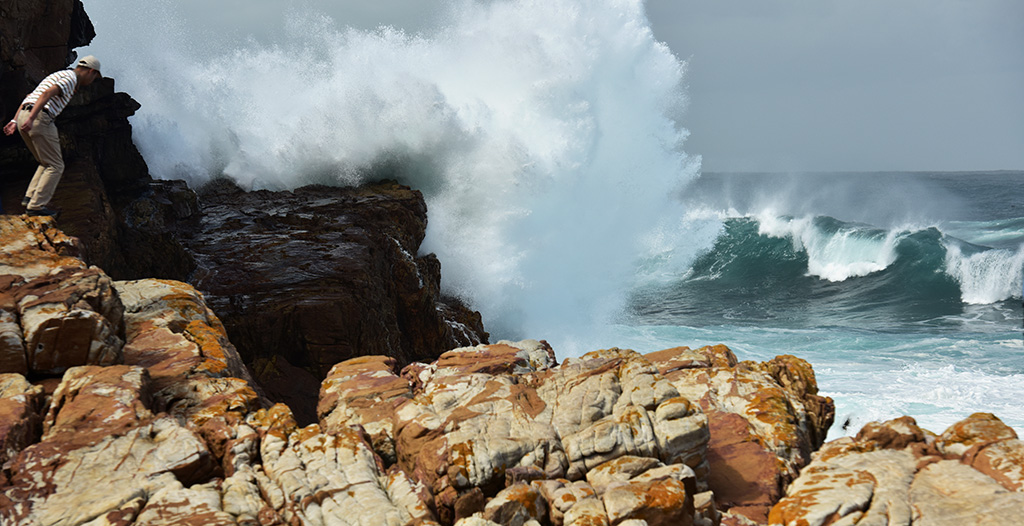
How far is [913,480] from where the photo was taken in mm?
3551

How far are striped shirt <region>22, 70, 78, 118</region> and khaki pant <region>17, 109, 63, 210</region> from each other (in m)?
0.09

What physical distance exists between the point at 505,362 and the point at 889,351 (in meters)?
11.5

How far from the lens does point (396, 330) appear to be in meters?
9.37

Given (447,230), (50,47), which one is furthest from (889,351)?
(50,47)

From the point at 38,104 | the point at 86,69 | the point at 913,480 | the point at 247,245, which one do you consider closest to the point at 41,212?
the point at 38,104

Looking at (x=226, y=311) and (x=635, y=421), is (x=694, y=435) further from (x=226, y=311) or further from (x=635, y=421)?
(x=226, y=311)

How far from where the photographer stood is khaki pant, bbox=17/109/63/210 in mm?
5527

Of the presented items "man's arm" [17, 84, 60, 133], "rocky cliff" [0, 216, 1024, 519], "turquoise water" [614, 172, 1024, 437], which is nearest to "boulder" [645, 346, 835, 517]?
"rocky cliff" [0, 216, 1024, 519]

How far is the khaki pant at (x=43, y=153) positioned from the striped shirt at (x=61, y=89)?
0.09 meters

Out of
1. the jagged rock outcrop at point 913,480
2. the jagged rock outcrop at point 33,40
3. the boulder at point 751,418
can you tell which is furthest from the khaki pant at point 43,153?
the jagged rock outcrop at point 913,480

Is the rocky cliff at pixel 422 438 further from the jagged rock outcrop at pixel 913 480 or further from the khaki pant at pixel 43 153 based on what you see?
the khaki pant at pixel 43 153

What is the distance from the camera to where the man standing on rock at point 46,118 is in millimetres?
5434

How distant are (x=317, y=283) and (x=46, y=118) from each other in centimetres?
357

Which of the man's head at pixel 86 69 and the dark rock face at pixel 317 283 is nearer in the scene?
the man's head at pixel 86 69
